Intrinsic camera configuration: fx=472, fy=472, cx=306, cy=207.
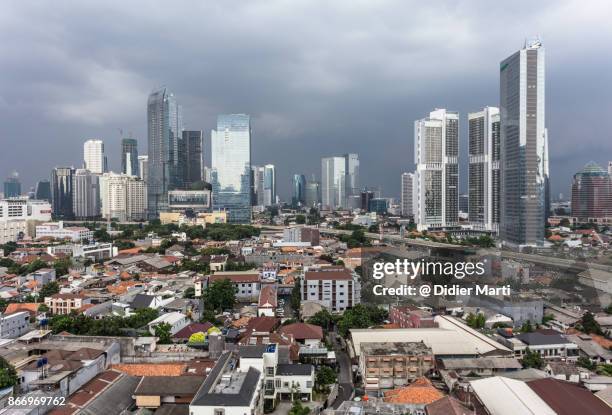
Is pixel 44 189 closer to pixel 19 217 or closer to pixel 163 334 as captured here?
pixel 19 217

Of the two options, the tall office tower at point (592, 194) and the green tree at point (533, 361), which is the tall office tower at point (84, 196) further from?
the green tree at point (533, 361)

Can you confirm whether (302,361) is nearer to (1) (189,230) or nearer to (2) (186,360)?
(2) (186,360)

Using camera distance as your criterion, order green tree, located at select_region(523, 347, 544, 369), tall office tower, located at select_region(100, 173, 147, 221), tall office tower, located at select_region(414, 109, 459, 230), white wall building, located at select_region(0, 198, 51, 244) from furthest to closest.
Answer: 1. tall office tower, located at select_region(100, 173, 147, 221)
2. tall office tower, located at select_region(414, 109, 459, 230)
3. white wall building, located at select_region(0, 198, 51, 244)
4. green tree, located at select_region(523, 347, 544, 369)

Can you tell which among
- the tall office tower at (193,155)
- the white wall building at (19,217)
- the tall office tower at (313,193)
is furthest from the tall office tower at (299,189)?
the white wall building at (19,217)

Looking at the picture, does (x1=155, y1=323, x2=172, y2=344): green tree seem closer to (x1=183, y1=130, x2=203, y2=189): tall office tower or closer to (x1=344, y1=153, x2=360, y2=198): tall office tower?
(x1=183, y1=130, x2=203, y2=189): tall office tower

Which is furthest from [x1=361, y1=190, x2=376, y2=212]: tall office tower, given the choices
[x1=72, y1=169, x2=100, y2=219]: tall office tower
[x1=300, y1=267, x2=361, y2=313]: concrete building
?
[x1=300, y1=267, x2=361, y2=313]: concrete building

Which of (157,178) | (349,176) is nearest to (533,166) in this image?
(157,178)
